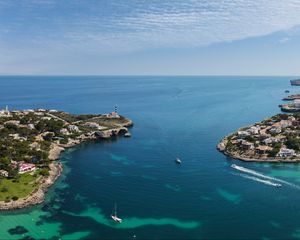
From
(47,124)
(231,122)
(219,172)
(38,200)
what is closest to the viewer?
(38,200)

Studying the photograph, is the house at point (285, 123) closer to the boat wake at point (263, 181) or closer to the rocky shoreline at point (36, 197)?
the boat wake at point (263, 181)

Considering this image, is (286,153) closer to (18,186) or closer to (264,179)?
(264,179)

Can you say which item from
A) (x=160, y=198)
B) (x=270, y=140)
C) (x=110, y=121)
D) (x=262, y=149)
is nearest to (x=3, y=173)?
(x=160, y=198)

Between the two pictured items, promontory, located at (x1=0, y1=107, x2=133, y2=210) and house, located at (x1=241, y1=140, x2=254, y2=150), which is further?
house, located at (x1=241, y1=140, x2=254, y2=150)

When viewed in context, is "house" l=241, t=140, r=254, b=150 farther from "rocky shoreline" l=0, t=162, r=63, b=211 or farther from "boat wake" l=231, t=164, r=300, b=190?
"rocky shoreline" l=0, t=162, r=63, b=211

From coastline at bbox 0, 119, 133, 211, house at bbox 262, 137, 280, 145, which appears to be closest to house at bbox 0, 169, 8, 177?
coastline at bbox 0, 119, 133, 211

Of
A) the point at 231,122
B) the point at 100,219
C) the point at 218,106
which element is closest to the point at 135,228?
the point at 100,219

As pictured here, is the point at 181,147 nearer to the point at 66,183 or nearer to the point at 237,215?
the point at 66,183

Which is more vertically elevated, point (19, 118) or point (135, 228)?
point (19, 118)
